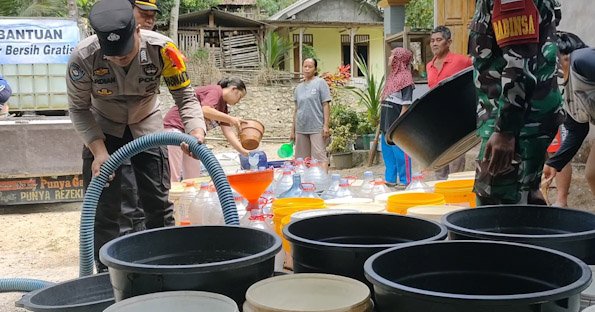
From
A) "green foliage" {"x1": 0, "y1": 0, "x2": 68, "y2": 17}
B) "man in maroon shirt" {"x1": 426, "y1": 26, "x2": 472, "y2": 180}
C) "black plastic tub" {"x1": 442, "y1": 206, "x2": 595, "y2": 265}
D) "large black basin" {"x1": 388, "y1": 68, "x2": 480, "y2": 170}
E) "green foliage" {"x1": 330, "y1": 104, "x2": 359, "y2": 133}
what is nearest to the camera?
"black plastic tub" {"x1": 442, "y1": 206, "x2": 595, "y2": 265}

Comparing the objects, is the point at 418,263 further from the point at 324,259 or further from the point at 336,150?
the point at 336,150

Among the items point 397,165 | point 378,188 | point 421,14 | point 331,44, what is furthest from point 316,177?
point 331,44

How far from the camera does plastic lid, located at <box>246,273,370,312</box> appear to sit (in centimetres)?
124

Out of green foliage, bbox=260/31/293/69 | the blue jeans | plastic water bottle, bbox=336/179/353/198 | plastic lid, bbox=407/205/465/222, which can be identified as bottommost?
the blue jeans

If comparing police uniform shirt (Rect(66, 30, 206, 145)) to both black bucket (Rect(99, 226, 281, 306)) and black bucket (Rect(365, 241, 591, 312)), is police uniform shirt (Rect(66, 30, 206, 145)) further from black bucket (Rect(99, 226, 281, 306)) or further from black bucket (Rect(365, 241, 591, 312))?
black bucket (Rect(365, 241, 591, 312))

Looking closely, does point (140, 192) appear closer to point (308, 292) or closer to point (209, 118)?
point (209, 118)

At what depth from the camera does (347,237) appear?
1694 millimetres

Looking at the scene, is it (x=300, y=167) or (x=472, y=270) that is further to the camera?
(x=300, y=167)

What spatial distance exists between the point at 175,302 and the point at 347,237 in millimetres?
611

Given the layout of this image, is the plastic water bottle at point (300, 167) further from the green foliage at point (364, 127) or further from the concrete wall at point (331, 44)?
the concrete wall at point (331, 44)

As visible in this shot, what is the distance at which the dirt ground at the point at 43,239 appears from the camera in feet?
16.2

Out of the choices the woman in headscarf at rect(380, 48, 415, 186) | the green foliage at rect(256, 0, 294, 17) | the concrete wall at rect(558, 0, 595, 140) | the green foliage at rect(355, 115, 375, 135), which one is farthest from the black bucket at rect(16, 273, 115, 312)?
the green foliage at rect(256, 0, 294, 17)

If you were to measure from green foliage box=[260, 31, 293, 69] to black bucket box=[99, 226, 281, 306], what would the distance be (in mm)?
23094

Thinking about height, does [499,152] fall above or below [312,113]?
below
